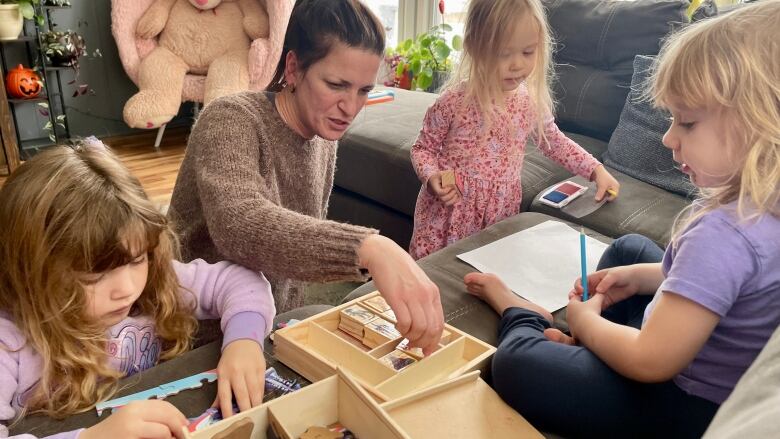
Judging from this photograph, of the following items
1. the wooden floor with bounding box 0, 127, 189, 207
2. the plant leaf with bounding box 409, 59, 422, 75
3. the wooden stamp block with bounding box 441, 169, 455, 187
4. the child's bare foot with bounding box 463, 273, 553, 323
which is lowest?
the wooden floor with bounding box 0, 127, 189, 207

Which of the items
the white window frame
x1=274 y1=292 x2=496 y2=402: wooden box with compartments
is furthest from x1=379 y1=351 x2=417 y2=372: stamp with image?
the white window frame

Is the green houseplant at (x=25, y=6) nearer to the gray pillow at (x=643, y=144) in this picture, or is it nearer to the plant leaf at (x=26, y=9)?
the plant leaf at (x=26, y=9)

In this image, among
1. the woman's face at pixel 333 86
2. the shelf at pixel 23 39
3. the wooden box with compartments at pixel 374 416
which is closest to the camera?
the wooden box with compartments at pixel 374 416

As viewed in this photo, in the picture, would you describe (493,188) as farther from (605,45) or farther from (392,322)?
(605,45)

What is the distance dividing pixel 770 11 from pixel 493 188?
89 cm

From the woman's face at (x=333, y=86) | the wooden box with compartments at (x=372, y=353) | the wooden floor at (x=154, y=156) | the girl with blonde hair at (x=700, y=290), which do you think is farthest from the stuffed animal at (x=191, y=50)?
the girl with blonde hair at (x=700, y=290)

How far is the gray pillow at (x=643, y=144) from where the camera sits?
186 cm

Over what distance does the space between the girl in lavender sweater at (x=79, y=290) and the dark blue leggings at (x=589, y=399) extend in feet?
1.17

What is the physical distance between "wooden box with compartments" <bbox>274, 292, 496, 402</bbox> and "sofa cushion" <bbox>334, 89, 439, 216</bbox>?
1.11 m

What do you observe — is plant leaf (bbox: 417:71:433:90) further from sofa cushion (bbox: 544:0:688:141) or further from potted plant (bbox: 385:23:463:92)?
sofa cushion (bbox: 544:0:688:141)

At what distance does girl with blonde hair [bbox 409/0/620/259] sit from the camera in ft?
4.95

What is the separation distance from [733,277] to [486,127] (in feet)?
3.09

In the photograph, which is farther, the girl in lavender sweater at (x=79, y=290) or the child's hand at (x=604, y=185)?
the child's hand at (x=604, y=185)

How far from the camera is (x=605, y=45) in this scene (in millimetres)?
2242
